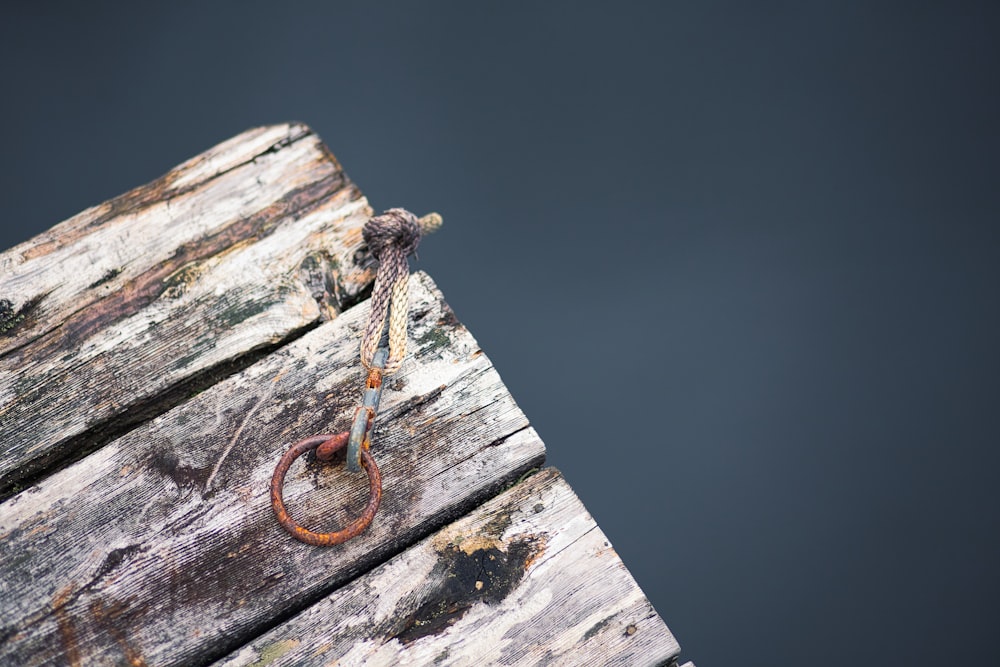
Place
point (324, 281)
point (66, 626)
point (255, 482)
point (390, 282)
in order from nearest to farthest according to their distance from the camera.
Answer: point (66, 626) → point (255, 482) → point (390, 282) → point (324, 281)

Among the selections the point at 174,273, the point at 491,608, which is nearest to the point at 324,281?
the point at 174,273

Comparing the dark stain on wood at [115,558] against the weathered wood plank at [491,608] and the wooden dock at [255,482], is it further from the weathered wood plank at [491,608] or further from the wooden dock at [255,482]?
the weathered wood plank at [491,608]

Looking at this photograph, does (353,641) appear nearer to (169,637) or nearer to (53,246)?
(169,637)

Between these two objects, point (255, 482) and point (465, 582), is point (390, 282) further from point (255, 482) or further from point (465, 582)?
point (465, 582)

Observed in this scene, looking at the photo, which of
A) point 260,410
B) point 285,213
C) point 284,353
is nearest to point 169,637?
point 260,410

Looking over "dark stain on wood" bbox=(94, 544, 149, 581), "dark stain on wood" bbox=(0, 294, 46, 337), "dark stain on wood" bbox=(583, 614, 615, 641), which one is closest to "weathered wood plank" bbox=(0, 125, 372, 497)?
"dark stain on wood" bbox=(0, 294, 46, 337)

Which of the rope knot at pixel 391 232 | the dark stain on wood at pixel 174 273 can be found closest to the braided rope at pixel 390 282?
the rope knot at pixel 391 232
